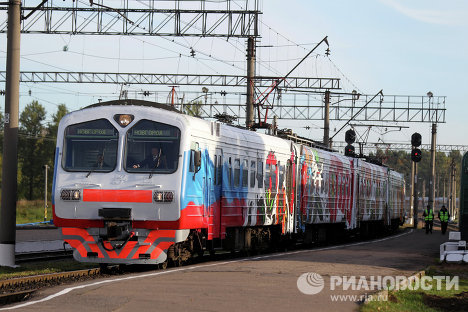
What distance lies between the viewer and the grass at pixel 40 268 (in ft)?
56.5

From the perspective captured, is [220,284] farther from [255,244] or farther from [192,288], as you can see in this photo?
[255,244]

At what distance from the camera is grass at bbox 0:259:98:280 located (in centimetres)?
1721

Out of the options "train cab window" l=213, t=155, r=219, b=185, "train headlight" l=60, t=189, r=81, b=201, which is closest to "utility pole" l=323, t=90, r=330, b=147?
"train cab window" l=213, t=155, r=219, b=185

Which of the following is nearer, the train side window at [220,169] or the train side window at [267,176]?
the train side window at [220,169]

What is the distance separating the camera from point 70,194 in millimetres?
17359

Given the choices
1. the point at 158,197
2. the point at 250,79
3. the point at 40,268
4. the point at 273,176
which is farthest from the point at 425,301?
the point at 250,79

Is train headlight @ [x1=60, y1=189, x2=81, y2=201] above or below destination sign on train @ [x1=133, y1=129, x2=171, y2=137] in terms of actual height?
below

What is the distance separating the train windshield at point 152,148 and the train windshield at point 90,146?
0.35m

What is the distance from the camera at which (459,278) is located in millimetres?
17281

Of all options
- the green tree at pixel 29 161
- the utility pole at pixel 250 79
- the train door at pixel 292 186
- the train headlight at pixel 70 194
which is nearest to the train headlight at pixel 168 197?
the train headlight at pixel 70 194

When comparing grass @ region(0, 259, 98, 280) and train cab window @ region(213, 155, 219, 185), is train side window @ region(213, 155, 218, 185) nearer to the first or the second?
train cab window @ region(213, 155, 219, 185)

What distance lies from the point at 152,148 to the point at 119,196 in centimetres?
121

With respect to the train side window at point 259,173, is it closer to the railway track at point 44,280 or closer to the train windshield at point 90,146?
the railway track at point 44,280

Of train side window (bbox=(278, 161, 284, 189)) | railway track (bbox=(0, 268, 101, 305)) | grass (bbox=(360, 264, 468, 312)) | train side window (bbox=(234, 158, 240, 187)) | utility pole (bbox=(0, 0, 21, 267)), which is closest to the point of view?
grass (bbox=(360, 264, 468, 312))
